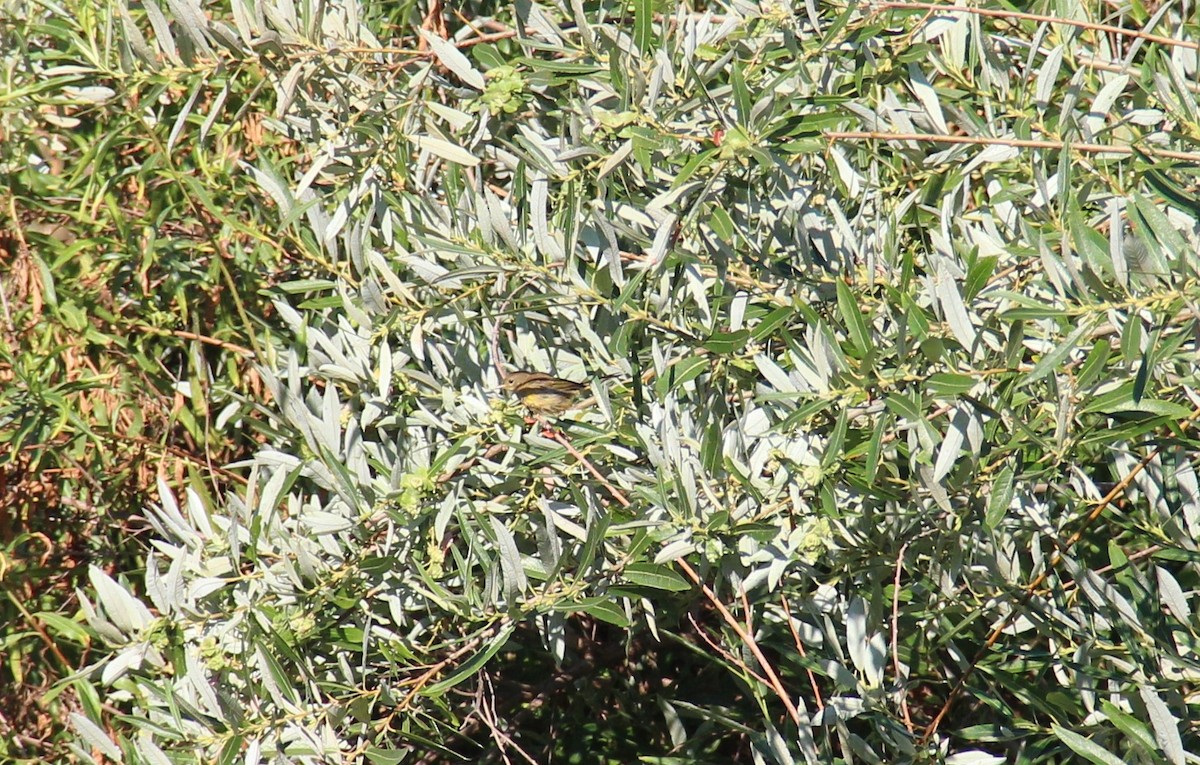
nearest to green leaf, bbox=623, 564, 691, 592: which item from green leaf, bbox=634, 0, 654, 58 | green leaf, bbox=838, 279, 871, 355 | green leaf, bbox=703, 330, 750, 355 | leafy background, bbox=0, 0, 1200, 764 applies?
leafy background, bbox=0, 0, 1200, 764

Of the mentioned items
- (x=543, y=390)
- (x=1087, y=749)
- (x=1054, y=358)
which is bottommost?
(x=1087, y=749)

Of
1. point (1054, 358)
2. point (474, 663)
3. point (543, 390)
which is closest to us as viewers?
point (1054, 358)

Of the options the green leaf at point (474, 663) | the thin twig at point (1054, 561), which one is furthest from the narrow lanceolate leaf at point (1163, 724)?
the green leaf at point (474, 663)

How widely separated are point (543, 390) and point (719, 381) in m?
0.34

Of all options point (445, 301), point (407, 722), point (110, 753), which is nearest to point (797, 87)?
point (445, 301)

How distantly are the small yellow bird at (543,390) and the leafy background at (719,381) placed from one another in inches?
1.4

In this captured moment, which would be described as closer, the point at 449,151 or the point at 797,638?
the point at 797,638

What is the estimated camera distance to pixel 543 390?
2.19 metres

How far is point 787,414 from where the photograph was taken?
188cm

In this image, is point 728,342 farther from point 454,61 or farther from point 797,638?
point 454,61

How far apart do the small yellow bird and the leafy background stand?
4 cm

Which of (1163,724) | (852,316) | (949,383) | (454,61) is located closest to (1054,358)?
(949,383)

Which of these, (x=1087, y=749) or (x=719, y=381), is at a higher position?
(x=719, y=381)

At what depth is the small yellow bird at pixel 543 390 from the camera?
213 centimetres
